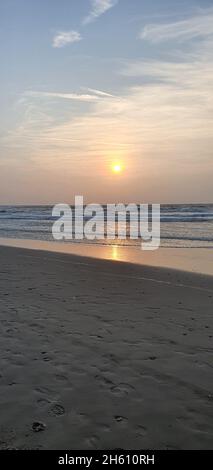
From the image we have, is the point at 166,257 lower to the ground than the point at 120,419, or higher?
higher

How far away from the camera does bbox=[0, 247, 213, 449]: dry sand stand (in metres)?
3.50

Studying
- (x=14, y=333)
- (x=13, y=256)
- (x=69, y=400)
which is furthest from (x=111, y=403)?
(x=13, y=256)

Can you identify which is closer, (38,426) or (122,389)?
(38,426)

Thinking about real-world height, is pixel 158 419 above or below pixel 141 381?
below

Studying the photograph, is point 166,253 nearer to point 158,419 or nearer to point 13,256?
point 13,256

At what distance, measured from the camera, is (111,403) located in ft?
13.0

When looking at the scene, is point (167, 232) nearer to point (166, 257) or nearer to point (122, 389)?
point (166, 257)

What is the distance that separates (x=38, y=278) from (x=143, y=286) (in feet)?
8.78

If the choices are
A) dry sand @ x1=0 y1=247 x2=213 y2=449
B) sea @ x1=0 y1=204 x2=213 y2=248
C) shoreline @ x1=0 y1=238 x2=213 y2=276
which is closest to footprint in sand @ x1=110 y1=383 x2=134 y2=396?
dry sand @ x1=0 y1=247 x2=213 y2=449

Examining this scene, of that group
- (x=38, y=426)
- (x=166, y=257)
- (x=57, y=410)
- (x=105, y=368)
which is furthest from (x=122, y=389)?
(x=166, y=257)

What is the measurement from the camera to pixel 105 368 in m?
4.76

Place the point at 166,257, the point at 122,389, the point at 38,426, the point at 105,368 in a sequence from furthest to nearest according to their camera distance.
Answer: the point at 166,257 < the point at 105,368 < the point at 122,389 < the point at 38,426

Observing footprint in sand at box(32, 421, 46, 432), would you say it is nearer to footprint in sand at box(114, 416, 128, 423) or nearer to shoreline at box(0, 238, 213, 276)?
footprint in sand at box(114, 416, 128, 423)
